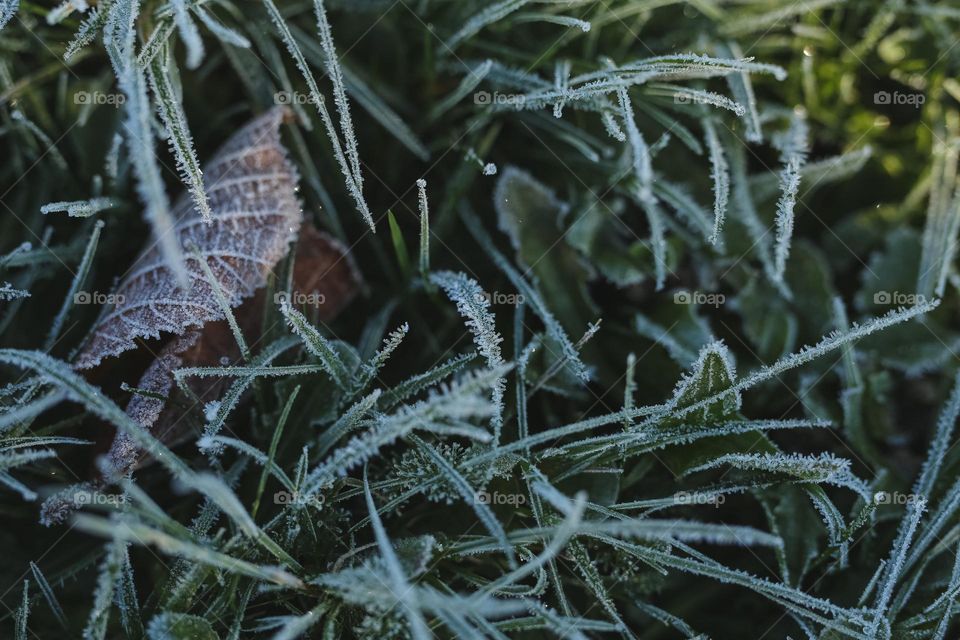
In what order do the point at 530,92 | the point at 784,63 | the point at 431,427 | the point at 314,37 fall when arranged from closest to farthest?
the point at 431,427, the point at 530,92, the point at 314,37, the point at 784,63

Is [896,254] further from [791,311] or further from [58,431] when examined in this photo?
[58,431]

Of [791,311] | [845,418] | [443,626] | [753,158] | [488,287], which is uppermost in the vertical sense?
[753,158]

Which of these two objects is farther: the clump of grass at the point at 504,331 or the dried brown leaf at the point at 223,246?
the dried brown leaf at the point at 223,246

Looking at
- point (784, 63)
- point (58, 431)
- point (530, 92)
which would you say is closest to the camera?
point (58, 431)

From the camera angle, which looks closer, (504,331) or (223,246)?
(223,246)

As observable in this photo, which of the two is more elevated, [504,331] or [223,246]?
[223,246]

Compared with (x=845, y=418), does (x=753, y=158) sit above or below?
above

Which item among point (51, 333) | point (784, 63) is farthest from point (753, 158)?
point (51, 333)

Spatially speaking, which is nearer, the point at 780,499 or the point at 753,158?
the point at 780,499

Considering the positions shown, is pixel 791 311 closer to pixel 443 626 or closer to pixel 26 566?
pixel 443 626

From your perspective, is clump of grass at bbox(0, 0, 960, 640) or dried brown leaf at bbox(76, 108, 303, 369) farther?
dried brown leaf at bbox(76, 108, 303, 369)
